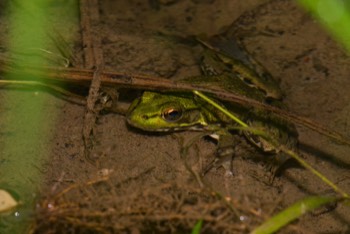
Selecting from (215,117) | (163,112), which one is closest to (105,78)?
(163,112)

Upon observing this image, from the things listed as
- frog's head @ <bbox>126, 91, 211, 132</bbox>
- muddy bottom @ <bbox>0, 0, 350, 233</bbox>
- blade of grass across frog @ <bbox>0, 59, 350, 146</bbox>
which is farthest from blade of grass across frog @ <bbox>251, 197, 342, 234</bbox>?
frog's head @ <bbox>126, 91, 211, 132</bbox>

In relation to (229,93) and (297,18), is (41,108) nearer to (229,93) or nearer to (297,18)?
(229,93)

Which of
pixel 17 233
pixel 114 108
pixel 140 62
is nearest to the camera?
pixel 17 233

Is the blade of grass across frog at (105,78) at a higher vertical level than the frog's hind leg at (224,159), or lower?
higher

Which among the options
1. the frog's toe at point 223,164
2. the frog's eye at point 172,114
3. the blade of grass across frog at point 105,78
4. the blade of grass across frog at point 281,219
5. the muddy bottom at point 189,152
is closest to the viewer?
the blade of grass across frog at point 281,219

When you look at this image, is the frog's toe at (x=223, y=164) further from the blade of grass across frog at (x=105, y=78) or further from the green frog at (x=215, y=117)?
the blade of grass across frog at (x=105, y=78)

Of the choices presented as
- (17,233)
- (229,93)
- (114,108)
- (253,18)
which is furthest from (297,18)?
(17,233)

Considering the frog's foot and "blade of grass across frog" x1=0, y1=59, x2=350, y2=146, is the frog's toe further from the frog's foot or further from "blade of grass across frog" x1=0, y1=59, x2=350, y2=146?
"blade of grass across frog" x1=0, y1=59, x2=350, y2=146

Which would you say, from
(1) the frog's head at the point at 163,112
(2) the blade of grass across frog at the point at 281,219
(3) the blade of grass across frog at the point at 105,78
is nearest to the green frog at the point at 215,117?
(1) the frog's head at the point at 163,112
